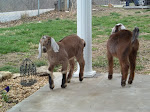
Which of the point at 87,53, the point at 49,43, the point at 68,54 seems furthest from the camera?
the point at 87,53

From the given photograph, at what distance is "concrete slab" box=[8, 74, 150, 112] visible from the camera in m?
3.85

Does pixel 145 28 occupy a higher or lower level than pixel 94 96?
higher

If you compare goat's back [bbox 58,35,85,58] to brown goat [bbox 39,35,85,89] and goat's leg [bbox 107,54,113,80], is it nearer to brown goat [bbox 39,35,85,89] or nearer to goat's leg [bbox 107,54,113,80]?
brown goat [bbox 39,35,85,89]

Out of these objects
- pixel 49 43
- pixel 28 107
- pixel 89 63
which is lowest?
pixel 28 107

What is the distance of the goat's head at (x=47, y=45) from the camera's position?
4.44m

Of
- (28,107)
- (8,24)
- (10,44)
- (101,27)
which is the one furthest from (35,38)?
(28,107)

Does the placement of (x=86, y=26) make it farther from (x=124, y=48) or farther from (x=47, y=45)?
(x=47, y=45)

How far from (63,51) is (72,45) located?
33cm

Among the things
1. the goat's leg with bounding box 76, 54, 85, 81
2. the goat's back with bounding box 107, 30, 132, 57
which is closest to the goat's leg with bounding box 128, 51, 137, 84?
the goat's back with bounding box 107, 30, 132, 57

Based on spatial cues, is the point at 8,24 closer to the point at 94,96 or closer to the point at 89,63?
the point at 89,63

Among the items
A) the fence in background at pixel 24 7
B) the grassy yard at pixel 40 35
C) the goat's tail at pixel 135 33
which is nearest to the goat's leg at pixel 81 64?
the goat's tail at pixel 135 33

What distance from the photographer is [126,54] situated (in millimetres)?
4719

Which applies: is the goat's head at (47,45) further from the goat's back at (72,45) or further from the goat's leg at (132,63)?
the goat's leg at (132,63)

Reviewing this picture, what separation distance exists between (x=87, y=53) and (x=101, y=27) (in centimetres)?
715
